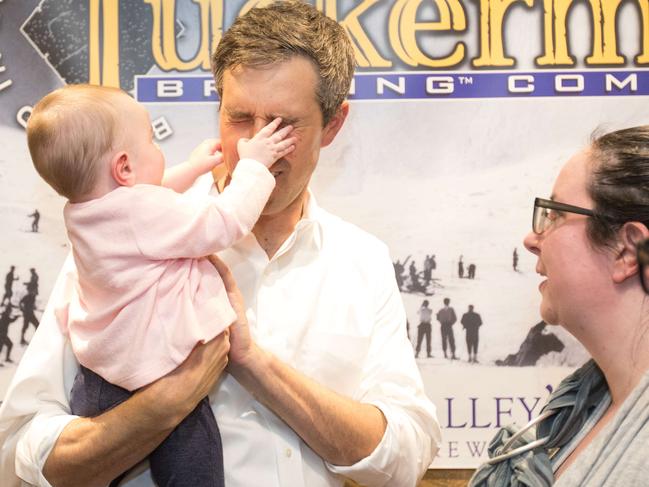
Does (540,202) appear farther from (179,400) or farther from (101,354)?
(101,354)

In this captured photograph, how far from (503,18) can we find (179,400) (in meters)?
1.74

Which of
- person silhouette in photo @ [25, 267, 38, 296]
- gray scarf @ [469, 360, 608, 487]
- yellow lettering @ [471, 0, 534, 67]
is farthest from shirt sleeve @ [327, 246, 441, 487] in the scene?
person silhouette in photo @ [25, 267, 38, 296]

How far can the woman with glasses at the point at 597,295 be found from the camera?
1548mm

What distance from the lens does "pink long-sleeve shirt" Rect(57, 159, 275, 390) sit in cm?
172

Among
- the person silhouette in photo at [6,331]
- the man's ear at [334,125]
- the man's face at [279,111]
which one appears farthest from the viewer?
the person silhouette in photo at [6,331]

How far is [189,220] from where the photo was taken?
5.68ft

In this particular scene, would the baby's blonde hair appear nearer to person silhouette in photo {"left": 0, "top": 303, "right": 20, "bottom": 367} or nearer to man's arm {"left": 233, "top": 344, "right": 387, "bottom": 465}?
man's arm {"left": 233, "top": 344, "right": 387, "bottom": 465}

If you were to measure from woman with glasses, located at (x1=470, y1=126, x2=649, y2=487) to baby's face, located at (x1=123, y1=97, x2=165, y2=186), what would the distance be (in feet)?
2.73

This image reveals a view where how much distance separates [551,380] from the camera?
8.95 ft

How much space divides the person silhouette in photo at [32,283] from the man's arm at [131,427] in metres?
1.04

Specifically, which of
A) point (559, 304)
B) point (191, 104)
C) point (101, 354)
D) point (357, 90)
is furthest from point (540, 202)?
point (191, 104)

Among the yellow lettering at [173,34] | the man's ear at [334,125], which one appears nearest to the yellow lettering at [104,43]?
the yellow lettering at [173,34]

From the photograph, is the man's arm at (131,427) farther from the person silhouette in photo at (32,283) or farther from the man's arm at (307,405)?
the person silhouette in photo at (32,283)

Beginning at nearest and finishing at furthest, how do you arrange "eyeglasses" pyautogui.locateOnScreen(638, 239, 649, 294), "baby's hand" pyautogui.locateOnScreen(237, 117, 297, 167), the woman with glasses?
1. "eyeglasses" pyautogui.locateOnScreen(638, 239, 649, 294)
2. the woman with glasses
3. "baby's hand" pyautogui.locateOnScreen(237, 117, 297, 167)
